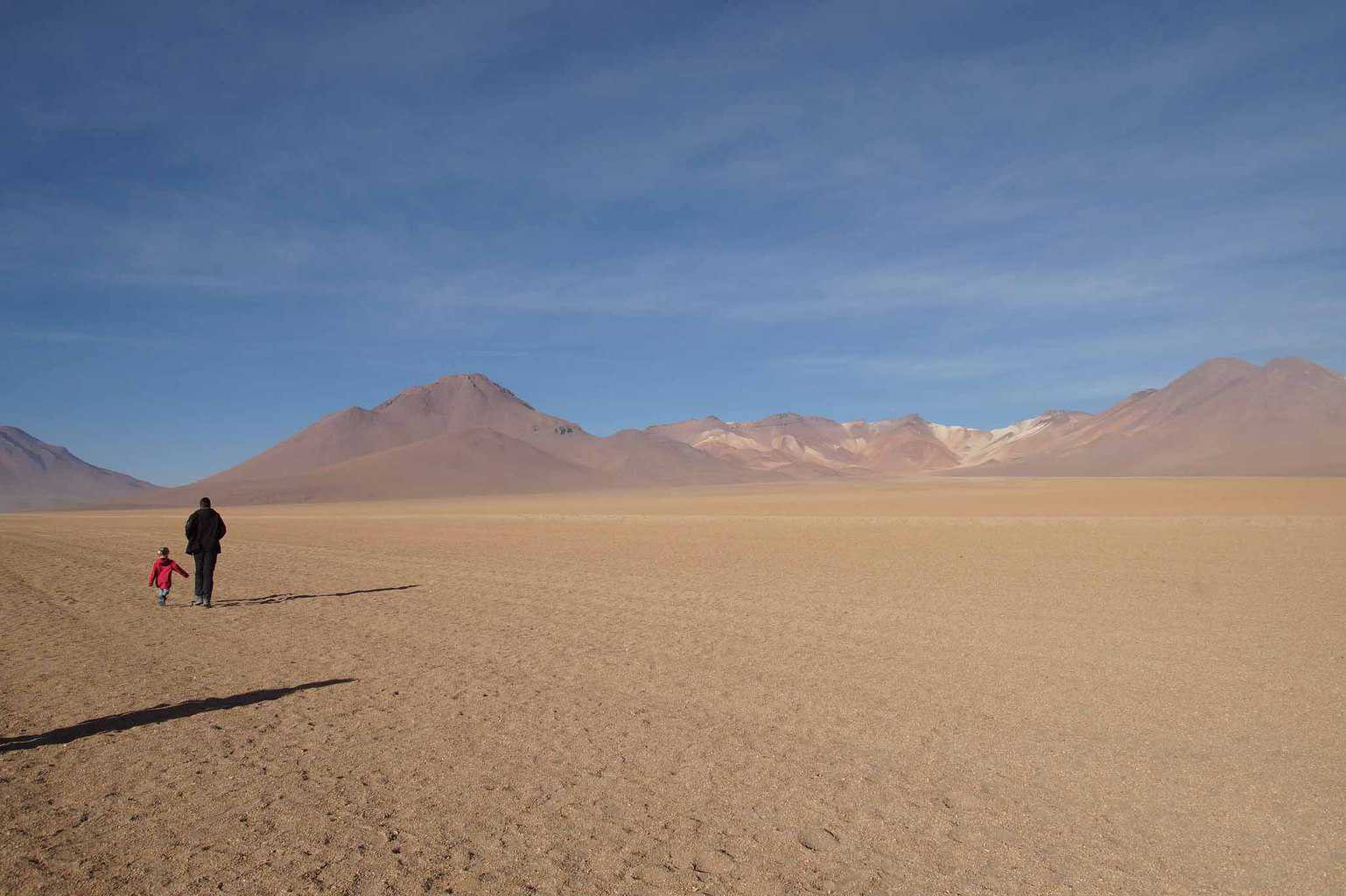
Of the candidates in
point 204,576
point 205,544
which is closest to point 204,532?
point 205,544

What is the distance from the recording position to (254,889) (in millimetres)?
4695

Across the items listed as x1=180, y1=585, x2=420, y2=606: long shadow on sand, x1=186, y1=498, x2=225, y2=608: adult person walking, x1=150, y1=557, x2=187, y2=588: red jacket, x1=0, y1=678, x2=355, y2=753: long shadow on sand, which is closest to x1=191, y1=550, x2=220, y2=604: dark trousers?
x1=186, y1=498, x2=225, y2=608: adult person walking

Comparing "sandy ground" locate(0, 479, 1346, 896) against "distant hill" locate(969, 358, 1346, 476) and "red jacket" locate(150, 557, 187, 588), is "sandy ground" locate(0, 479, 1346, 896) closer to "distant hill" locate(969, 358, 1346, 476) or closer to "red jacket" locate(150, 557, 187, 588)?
"red jacket" locate(150, 557, 187, 588)

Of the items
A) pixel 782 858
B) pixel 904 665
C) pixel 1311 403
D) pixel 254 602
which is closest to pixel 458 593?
pixel 254 602

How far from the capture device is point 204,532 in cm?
1453

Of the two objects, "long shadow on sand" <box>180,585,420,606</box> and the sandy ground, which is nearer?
the sandy ground

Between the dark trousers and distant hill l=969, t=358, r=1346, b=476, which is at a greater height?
distant hill l=969, t=358, r=1346, b=476

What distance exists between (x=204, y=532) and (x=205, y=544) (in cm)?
31

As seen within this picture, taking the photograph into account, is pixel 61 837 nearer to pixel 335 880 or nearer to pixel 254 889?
pixel 254 889

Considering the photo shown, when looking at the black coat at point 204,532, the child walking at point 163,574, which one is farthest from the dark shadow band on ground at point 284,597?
the black coat at point 204,532

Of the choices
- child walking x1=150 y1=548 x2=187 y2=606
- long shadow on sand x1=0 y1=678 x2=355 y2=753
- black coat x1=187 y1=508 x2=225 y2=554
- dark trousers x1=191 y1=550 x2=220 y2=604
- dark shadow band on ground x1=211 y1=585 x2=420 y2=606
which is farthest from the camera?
dark shadow band on ground x1=211 y1=585 x2=420 y2=606

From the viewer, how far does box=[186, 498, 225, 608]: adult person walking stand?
14516mm

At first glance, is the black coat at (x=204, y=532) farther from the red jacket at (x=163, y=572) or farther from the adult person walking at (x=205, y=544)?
the red jacket at (x=163, y=572)

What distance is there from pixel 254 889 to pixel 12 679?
22.2ft
